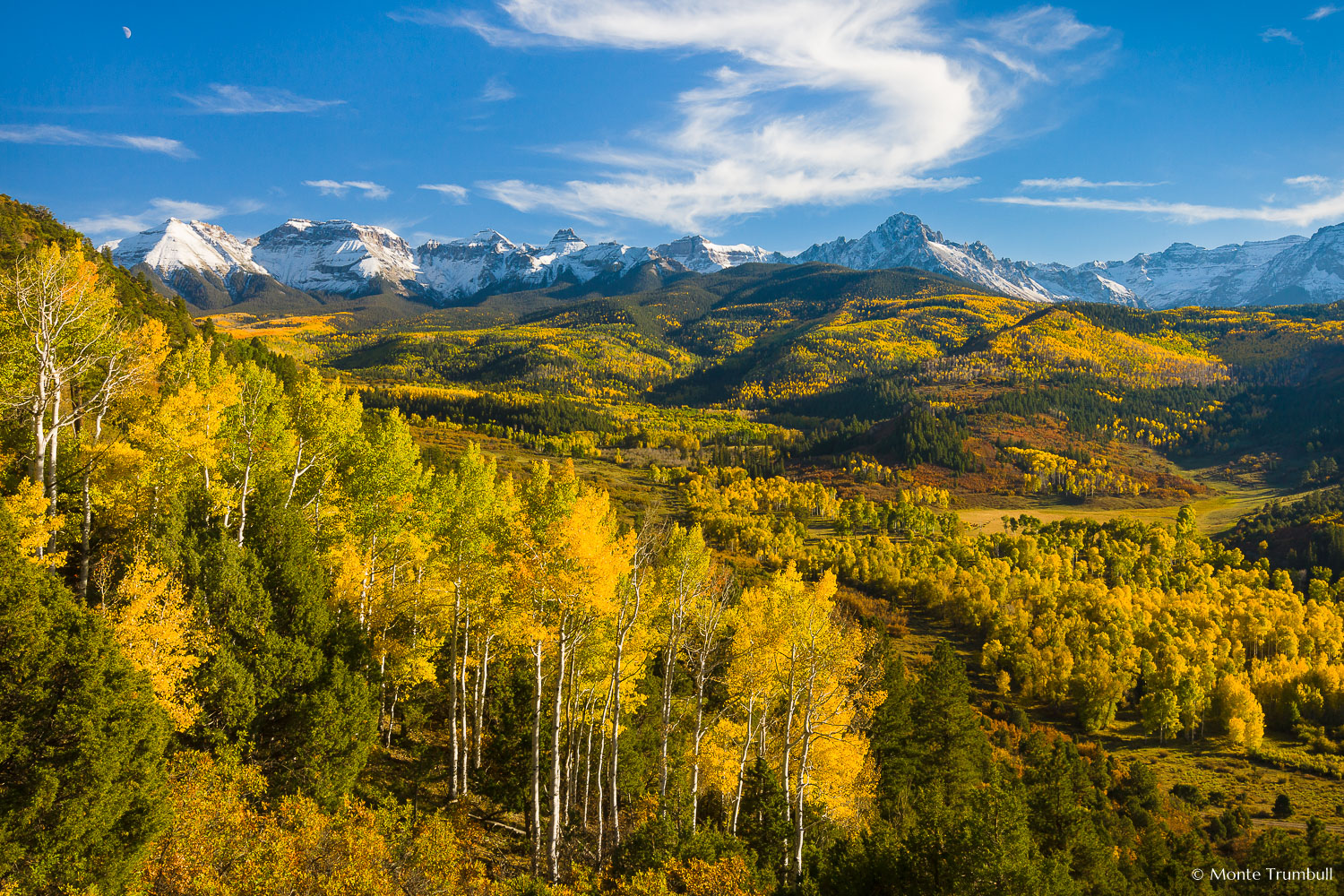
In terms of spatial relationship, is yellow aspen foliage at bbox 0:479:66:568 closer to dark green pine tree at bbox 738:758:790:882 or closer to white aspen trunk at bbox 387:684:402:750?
white aspen trunk at bbox 387:684:402:750

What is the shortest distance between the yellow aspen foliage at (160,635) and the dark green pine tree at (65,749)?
1814 millimetres

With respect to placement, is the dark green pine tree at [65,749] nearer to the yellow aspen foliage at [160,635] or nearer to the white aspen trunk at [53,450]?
the yellow aspen foliage at [160,635]

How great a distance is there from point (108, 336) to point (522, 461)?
546ft

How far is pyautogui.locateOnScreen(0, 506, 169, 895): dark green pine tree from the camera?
635 inches

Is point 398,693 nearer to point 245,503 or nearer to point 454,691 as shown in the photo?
point 454,691

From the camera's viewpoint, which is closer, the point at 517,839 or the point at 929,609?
the point at 517,839

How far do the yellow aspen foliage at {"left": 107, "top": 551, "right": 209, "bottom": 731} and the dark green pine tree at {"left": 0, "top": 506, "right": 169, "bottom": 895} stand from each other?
5.95ft

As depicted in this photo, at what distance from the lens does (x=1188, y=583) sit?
125 m

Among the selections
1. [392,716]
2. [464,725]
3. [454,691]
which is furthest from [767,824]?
[392,716]

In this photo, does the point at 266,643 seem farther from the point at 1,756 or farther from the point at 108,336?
the point at 108,336

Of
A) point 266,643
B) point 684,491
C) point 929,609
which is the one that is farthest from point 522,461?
point 266,643

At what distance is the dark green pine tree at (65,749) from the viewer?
1614cm

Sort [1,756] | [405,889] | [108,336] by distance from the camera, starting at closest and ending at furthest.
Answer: [1,756] → [405,889] → [108,336]

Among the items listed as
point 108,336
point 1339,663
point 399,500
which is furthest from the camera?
point 1339,663
